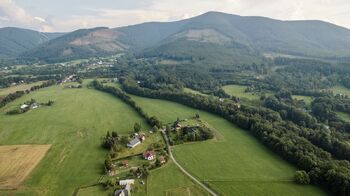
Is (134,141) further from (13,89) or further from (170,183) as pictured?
(13,89)

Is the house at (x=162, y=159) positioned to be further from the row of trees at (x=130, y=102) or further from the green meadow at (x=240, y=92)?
the green meadow at (x=240, y=92)

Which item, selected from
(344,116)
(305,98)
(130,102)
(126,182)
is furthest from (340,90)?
(126,182)

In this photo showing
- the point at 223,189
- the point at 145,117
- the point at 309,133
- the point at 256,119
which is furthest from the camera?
the point at 145,117

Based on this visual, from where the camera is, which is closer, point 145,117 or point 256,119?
point 256,119

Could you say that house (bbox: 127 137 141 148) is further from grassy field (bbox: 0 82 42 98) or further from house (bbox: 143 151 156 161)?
grassy field (bbox: 0 82 42 98)

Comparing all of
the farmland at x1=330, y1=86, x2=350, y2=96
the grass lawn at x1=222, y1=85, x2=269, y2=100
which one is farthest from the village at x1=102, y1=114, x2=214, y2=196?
the farmland at x1=330, y1=86, x2=350, y2=96

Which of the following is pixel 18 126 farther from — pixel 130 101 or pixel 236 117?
pixel 236 117

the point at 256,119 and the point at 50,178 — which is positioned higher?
the point at 256,119

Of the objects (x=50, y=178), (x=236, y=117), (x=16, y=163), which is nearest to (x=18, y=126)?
(x=16, y=163)
